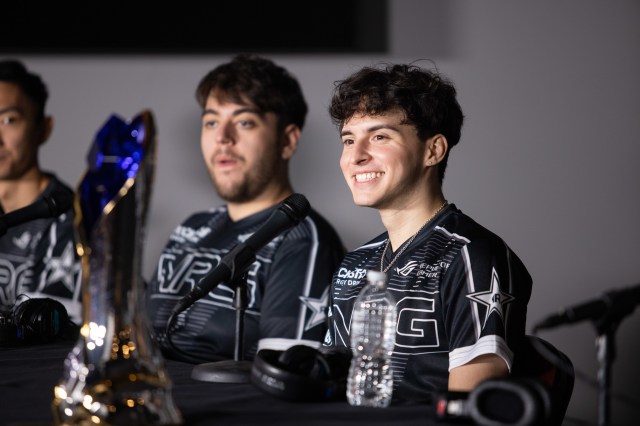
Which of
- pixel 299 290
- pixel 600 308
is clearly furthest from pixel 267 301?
pixel 600 308

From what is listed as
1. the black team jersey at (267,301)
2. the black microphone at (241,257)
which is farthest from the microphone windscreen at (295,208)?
the black team jersey at (267,301)

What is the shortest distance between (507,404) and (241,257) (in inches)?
24.5

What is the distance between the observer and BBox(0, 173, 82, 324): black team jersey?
97.6 inches

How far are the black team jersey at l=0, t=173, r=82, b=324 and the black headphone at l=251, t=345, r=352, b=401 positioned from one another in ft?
4.85

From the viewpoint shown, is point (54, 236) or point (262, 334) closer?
point (262, 334)

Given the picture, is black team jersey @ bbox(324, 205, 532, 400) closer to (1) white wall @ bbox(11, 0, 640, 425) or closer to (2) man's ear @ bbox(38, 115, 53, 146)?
(1) white wall @ bbox(11, 0, 640, 425)

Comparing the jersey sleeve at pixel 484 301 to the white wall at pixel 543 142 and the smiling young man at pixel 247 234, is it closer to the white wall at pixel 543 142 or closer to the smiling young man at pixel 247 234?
the smiling young man at pixel 247 234

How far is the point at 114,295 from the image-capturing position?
890 mm

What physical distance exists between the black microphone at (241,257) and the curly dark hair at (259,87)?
0.97 metres

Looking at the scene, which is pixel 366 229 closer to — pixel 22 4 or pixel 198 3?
pixel 198 3

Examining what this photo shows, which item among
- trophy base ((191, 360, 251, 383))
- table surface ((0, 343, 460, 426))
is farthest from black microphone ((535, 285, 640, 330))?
trophy base ((191, 360, 251, 383))

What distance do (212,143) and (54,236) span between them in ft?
2.02

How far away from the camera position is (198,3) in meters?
2.82

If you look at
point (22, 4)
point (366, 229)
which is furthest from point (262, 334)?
point (22, 4)
